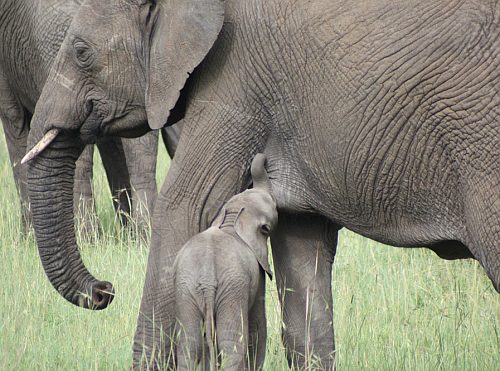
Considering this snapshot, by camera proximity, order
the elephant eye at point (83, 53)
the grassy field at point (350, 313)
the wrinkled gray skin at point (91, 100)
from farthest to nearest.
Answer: the grassy field at point (350, 313)
the elephant eye at point (83, 53)
the wrinkled gray skin at point (91, 100)

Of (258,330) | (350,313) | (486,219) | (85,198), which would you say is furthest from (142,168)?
(486,219)

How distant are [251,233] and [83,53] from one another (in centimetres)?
103

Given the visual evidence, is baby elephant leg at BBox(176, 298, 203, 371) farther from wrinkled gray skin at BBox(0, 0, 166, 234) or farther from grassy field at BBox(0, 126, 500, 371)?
wrinkled gray skin at BBox(0, 0, 166, 234)

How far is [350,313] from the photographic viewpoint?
258 inches

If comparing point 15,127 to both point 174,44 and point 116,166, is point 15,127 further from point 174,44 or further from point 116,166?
point 174,44

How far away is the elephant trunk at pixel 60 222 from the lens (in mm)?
5762

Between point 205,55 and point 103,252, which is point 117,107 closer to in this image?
point 205,55

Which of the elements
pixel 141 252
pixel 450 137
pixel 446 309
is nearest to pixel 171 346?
pixel 450 137

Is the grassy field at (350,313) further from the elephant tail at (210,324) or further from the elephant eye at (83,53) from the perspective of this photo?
the elephant eye at (83,53)

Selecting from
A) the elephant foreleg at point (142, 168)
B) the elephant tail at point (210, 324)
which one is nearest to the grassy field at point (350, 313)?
the elephant foreleg at point (142, 168)

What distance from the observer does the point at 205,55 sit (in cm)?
520

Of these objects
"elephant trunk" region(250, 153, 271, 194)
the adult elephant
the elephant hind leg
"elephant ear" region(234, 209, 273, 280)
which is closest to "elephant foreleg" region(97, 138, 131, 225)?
the adult elephant

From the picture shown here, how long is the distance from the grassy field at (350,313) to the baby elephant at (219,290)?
30.8 inches

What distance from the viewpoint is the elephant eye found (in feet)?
18.0
